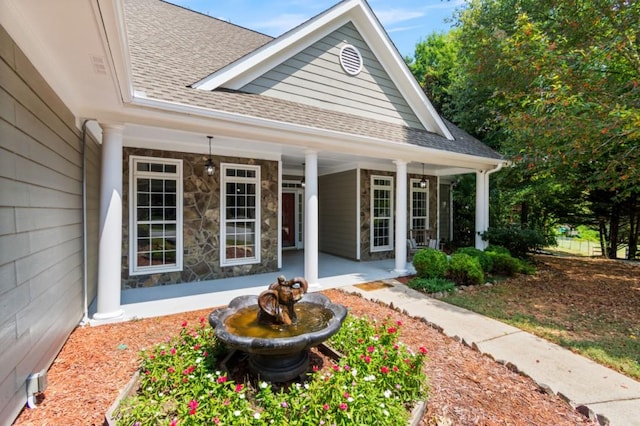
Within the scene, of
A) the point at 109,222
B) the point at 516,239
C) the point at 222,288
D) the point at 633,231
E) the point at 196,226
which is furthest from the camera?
the point at 633,231

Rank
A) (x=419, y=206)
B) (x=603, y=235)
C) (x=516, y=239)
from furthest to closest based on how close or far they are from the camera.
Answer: (x=603, y=235) → (x=419, y=206) → (x=516, y=239)

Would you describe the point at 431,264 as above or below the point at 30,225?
below

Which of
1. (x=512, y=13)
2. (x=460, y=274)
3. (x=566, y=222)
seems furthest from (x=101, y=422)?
(x=566, y=222)

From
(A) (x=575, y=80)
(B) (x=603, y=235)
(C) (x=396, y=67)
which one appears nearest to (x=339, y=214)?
(C) (x=396, y=67)


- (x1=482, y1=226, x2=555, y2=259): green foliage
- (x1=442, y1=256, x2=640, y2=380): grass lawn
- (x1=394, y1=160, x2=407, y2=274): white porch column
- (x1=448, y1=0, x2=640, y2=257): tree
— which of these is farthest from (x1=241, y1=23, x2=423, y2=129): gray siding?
(x1=442, y1=256, x2=640, y2=380): grass lawn

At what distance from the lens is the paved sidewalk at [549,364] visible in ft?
8.36

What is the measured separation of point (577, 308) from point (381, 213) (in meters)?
5.04

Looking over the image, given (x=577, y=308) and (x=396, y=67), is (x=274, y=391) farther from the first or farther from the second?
(x=396, y=67)

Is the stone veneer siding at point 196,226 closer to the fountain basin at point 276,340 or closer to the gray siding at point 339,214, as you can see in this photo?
the gray siding at point 339,214

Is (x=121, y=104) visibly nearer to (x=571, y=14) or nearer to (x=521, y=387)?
(x=521, y=387)

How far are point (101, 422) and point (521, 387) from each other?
341 centimetres

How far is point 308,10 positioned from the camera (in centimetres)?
989

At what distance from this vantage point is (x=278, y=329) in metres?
2.69

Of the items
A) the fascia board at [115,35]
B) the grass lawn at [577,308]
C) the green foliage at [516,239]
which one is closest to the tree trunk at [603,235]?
the grass lawn at [577,308]
